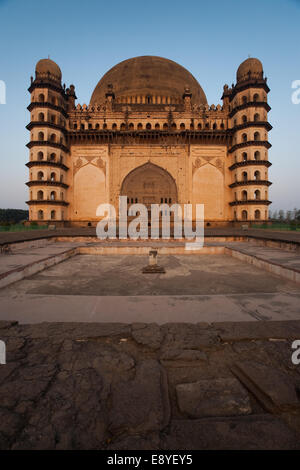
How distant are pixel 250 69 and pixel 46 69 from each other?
17.7 metres

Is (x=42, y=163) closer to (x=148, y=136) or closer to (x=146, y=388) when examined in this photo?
Answer: (x=148, y=136)

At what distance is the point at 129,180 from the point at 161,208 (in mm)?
4025

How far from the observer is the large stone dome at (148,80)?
851 inches

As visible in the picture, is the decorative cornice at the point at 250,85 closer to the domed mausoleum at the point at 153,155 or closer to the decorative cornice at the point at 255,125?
the domed mausoleum at the point at 153,155

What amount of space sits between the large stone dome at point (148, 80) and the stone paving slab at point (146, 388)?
24533 millimetres

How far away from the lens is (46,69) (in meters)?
18.4

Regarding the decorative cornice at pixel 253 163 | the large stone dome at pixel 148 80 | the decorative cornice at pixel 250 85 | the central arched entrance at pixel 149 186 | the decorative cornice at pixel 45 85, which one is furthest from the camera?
the large stone dome at pixel 148 80

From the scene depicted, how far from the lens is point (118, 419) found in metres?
1.05

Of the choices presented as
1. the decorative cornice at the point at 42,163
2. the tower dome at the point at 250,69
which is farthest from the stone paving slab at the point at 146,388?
the tower dome at the point at 250,69

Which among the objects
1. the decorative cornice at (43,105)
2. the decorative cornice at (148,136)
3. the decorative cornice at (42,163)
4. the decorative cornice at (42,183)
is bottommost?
the decorative cornice at (42,183)

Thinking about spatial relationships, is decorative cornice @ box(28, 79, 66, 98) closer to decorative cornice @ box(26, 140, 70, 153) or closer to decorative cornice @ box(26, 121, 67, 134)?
decorative cornice @ box(26, 121, 67, 134)

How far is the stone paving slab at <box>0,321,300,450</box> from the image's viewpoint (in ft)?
3.17
